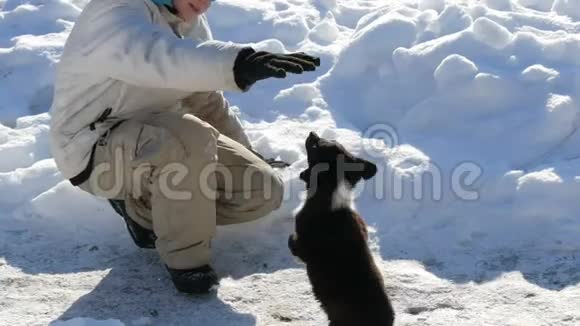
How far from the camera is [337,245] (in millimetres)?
3990

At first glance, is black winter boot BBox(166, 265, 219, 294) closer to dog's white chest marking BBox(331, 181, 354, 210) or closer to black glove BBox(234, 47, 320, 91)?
dog's white chest marking BBox(331, 181, 354, 210)

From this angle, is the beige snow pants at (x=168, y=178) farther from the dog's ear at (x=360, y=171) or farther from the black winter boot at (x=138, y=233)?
the dog's ear at (x=360, y=171)

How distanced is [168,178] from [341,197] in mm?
808

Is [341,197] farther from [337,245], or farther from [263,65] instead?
[263,65]

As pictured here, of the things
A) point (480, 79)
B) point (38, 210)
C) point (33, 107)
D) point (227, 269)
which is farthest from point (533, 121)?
point (33, 107)

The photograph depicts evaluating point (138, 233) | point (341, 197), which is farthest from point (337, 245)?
point (138, 233)

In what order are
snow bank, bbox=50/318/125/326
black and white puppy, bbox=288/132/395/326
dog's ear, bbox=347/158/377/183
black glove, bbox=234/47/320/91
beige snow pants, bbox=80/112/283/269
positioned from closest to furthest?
black and white puppy, bbox=288/132/395/326 < black glove, bbox=234/47/320/91 < snow bank, bbox=50/318/125/326 < dog's ear, bbox=347/158/377/183 < beige snow pants, bbox=80/112/283/269

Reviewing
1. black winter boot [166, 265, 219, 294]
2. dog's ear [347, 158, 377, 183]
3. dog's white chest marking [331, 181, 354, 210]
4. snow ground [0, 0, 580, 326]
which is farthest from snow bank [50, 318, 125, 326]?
dog's ear [347, 158, 377, 183]

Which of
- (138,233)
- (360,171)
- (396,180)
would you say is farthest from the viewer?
(396,180)

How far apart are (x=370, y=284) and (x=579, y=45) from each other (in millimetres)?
2897

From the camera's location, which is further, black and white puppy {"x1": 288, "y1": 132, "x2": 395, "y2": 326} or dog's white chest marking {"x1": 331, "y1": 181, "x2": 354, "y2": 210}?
dog's white chest marking {"x1": 331, "y1": 181, "x2": 354, "y2": 210}

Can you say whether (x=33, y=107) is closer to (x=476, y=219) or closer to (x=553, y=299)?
(x=476, y=219)

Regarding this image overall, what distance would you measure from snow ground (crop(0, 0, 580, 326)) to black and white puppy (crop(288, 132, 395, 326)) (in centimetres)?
34

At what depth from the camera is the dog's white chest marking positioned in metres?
4.12
